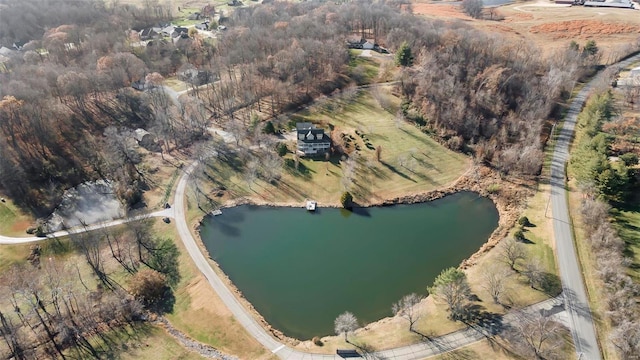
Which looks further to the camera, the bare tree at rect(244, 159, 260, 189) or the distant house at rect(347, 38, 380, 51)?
the distant house at rect(347, 38, 380, 51)

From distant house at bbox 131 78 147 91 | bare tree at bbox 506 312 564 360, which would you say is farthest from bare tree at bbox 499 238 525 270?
distant house at bbox 131 78 147 91

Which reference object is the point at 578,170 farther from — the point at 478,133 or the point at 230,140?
the point at 230,140

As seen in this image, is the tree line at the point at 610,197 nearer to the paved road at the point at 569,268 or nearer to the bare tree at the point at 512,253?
the paved road at the point at 569,268

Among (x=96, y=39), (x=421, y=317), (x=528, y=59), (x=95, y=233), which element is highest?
(x=96, y=39)

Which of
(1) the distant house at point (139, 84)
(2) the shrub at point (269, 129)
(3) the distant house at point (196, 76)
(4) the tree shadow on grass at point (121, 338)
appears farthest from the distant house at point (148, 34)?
(4) the tree shadow on grass at point (121, 338)

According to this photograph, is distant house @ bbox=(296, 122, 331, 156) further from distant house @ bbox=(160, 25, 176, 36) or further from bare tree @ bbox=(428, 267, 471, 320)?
distant house @ bbox=(160, 25, 176, 36)

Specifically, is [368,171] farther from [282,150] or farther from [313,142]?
[282,150]

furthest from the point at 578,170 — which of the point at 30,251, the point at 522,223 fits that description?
the point at 30,251
